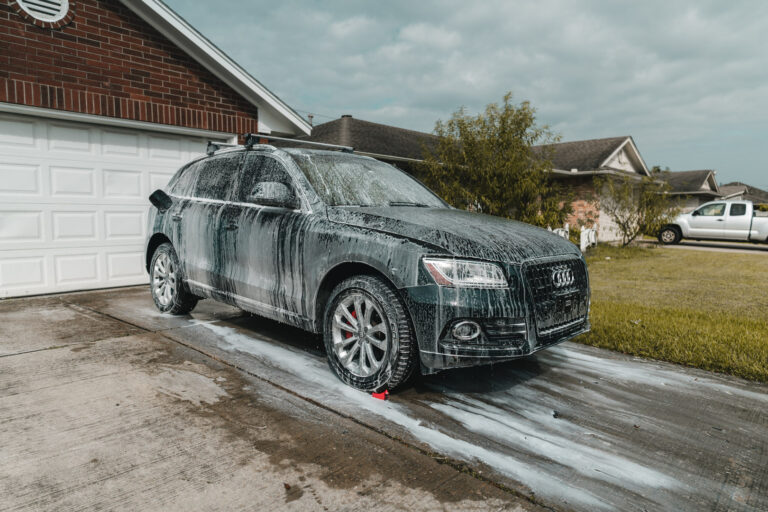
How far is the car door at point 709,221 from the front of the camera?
20047mm

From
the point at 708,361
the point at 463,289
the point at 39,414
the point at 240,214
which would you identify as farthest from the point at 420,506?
the point at 708,361

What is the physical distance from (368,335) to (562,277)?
141 centimetres

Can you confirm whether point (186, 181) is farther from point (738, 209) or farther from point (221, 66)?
point (738, 209)

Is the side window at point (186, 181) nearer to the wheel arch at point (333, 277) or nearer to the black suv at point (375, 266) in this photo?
the black suv at point (375, 266)

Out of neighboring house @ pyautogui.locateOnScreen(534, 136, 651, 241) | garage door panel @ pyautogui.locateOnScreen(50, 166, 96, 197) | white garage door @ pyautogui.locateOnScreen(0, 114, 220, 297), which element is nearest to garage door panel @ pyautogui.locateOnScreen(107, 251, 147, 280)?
white garage door @ pyautogui.locateOnScreen(0, 114, 220, 297)

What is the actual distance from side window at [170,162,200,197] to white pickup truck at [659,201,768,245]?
2019 cm

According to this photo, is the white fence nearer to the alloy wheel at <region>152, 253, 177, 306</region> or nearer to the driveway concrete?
the driveway concrete

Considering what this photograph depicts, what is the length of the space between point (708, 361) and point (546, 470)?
2.70 metres

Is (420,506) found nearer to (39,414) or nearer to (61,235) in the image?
(39,414)

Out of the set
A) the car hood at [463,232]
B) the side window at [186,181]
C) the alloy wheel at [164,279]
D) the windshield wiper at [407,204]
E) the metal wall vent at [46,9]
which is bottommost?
the alloy wheel at [164,279]

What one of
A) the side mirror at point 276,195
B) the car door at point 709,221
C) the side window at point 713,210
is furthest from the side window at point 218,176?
the side window at point 713,210

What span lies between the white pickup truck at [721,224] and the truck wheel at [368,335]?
67.9 ft

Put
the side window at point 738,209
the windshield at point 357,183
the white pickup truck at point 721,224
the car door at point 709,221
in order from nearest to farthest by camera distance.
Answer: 1. the windshield at point 357,183
2. the white pickup truck at point 721,224
3. the side window at point 738,209
4. the car door at point 709,221

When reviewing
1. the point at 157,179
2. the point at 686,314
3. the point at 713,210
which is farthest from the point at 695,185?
the point at 157,179
